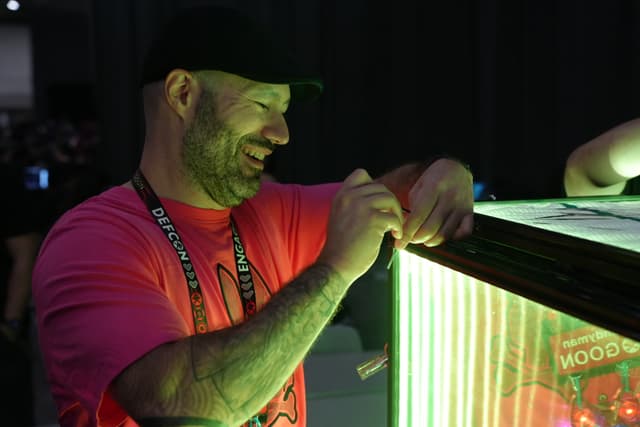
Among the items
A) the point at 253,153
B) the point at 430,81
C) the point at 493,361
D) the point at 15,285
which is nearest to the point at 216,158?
the point at 253,153

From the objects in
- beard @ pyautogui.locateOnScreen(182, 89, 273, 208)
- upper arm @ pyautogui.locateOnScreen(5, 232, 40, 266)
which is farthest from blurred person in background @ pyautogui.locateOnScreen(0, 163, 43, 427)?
beard @ pyautogui.locateOnScreen(182, 89, 273, 208)

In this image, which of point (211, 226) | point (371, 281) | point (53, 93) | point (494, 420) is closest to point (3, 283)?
point (371, 281)

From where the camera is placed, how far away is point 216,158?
1.08m

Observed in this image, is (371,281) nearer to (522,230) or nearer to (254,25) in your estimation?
(254,25)

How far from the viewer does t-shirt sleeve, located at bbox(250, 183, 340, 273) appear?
1.29 m

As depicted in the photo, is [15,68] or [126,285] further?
[15,68]

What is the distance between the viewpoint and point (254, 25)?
1061 millimetres

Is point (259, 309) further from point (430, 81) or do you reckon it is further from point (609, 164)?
point (430, 81)

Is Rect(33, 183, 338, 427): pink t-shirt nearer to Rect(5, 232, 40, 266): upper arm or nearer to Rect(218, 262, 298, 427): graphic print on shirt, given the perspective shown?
Rect(218, 262, 298, 427): graphic print on shirt

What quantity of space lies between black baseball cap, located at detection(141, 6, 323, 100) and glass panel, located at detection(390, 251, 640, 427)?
310mm

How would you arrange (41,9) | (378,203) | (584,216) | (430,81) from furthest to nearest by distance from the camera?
(41,9) < (430,81) < (378,203) < (584,216)

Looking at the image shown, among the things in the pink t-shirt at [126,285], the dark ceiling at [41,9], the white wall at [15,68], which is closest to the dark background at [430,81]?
the pink t-shirt at [126,285]

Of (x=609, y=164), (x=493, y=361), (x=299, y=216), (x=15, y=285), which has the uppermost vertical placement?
(x=609, y=164)

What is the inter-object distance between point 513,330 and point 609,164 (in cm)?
34
